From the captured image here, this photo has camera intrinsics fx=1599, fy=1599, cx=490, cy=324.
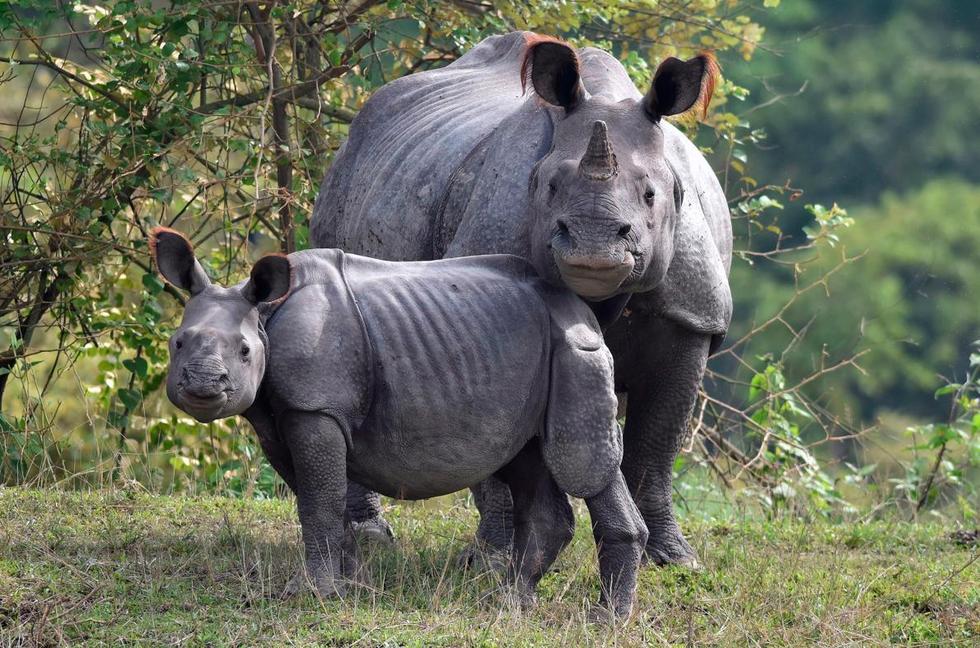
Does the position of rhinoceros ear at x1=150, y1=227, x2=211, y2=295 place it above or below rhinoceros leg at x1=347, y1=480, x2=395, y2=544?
above


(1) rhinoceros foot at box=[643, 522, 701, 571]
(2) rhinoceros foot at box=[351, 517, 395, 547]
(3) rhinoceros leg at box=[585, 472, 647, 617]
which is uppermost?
(3) rhinoceros leg at box=[585, 472, 647, 617]

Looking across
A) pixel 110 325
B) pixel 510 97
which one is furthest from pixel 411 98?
pixel 110 325

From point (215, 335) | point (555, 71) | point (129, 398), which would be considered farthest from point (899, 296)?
point (215, 335)

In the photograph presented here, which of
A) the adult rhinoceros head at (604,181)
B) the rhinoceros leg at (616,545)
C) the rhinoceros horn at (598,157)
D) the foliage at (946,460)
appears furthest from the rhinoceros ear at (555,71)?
the foliage at (946,460)

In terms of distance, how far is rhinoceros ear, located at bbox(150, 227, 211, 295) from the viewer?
17.6 feet

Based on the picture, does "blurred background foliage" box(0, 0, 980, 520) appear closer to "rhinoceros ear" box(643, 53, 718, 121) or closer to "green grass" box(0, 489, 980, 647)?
"green grass" box(0, 489, 980, 647)

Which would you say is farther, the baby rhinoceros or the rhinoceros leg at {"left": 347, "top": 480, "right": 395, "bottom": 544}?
the rhinoceros leg at {"left": 347, "top": 480, "right": 395, "bottom": 544}

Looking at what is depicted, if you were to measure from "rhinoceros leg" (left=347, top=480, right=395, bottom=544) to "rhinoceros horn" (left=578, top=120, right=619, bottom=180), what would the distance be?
2.27m

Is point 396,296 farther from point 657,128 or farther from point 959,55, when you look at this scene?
point 959,55

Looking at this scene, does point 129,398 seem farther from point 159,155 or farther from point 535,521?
point 535,521

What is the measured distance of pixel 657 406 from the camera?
259 inches

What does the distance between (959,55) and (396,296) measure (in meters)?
24.8

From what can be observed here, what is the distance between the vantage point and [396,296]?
559 centimetres

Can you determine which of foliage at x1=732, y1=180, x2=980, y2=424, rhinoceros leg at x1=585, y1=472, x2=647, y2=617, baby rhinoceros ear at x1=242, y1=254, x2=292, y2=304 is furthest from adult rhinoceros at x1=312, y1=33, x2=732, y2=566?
foliage at x1=732, y1=180, x2=980, y2=424
